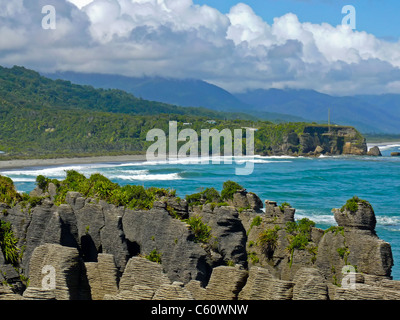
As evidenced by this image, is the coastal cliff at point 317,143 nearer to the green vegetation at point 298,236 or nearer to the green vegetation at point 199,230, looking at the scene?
the green vegetation at point 298,236

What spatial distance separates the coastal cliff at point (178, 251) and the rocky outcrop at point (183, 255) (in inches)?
1.4

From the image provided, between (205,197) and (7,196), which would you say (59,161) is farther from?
(7,196)

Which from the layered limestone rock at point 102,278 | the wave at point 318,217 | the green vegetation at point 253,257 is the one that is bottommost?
the wave at point 318,217

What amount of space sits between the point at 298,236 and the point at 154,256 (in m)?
7.15

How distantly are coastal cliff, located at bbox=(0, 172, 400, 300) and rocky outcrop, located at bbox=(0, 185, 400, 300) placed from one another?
0.12 feet

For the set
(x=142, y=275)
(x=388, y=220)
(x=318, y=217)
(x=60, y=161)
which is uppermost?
(x=142, y=275)

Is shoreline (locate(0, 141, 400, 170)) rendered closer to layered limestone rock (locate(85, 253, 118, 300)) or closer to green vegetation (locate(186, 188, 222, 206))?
green vegetation (locate(186, 188, 222, 206))

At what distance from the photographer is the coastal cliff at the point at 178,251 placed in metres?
16.0

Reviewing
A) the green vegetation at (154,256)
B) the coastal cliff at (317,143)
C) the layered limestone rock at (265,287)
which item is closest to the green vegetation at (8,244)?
the green vegetation at (154,256)

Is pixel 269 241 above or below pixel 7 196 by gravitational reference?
below

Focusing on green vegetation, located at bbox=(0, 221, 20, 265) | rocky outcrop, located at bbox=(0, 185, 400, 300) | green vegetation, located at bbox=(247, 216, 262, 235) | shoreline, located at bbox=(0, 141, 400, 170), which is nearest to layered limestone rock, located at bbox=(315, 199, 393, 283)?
rocky outcrop, located at bbox=(0, 185, 400, 300)

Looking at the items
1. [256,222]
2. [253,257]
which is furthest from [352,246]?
[256,222]

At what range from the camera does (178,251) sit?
22516mm
